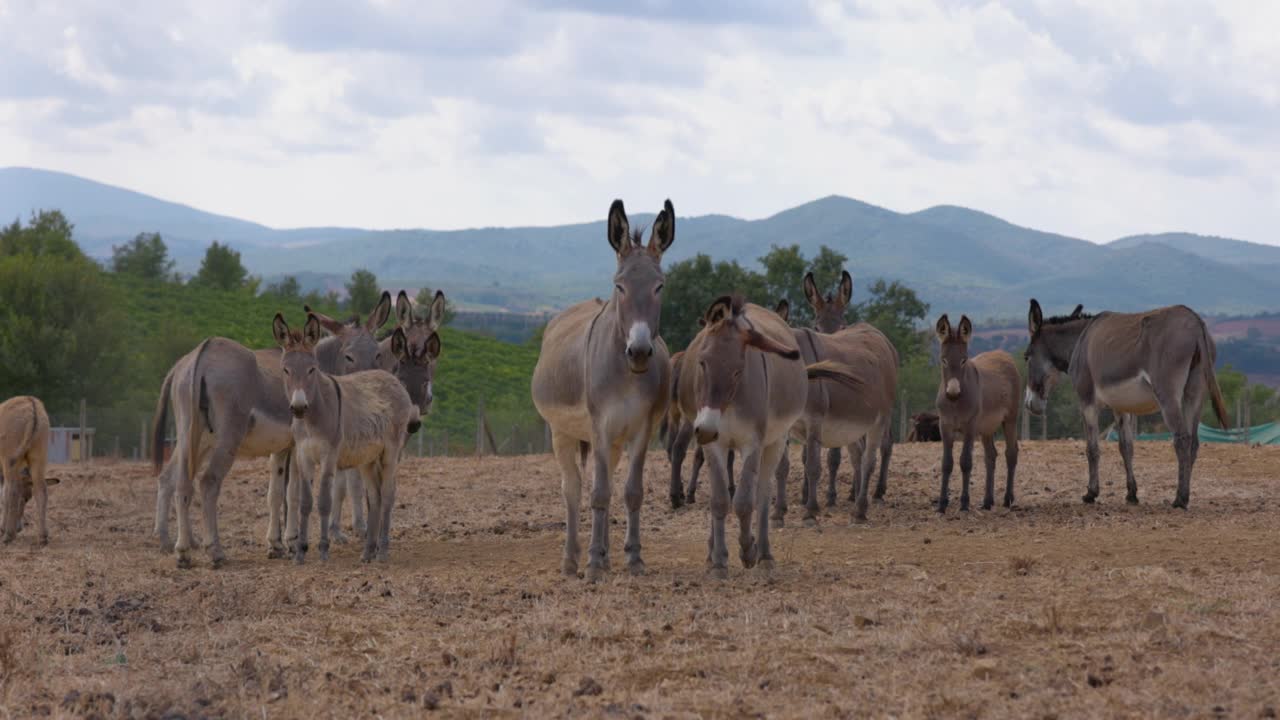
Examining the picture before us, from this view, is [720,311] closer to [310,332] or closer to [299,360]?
[299,360]

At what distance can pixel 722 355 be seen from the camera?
10312mm

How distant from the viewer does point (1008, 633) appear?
26.0 feet

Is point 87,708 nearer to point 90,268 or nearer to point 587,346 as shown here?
point 587,346

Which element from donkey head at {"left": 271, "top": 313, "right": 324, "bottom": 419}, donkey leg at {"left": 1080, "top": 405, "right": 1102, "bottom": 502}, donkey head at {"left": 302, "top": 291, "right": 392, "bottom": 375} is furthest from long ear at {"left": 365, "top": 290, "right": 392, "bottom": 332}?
donkey leg at {"left": 1080, "top": 405, "right": 1102, "bottom": 502}

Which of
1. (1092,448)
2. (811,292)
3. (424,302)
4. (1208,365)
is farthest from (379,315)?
(424,302)

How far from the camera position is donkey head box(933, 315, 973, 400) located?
17078 millimetres

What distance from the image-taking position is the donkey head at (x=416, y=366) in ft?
50.2

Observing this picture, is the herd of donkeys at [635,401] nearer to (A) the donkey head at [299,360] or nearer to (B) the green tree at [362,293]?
(A) the donkey head at [299,360]

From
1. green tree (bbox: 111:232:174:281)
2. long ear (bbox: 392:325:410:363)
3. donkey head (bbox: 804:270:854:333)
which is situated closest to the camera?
long ear (bbox: 392:325:410:363)

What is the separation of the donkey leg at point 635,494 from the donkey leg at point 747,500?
84cm

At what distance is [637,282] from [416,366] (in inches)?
223

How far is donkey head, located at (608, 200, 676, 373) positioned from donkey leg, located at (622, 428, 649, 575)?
0.82m

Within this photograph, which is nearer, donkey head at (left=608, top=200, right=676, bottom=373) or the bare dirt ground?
the bare dirt ground

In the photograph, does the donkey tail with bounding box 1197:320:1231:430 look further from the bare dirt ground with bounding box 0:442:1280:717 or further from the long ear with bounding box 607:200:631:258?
the long ear with bounding box 607:200:631:258
